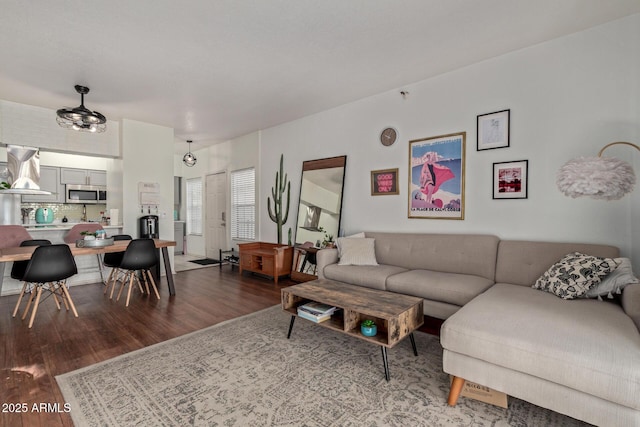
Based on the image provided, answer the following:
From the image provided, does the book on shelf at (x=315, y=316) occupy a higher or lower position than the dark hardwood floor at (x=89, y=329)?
higher

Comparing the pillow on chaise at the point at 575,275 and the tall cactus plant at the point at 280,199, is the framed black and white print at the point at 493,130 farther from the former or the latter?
the tall cactus plant at the point at 280,199

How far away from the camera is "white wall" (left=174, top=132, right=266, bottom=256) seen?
626cm

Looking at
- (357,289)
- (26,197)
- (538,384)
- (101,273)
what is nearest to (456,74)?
(357,289)

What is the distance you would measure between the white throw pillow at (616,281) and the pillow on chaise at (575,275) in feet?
0.10

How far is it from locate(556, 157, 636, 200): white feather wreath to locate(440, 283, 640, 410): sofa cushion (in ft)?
2.70

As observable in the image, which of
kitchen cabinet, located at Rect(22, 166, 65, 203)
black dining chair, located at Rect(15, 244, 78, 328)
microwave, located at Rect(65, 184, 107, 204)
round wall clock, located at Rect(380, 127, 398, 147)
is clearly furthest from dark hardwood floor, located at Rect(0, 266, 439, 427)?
kitchen cabinet, located at Rect(22, 166, 65, 203)

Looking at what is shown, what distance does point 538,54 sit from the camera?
2998mm

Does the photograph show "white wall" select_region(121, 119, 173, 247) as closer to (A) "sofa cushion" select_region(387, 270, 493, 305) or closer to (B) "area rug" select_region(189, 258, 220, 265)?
(B) "area rug" select_region(189, 258, 220, 265)

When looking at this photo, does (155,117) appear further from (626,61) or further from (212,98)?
(626,61)

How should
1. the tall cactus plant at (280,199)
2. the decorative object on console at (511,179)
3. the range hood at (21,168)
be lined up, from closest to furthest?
1. the decorative object on console at (511,179)
2. the range hood at (21,168)
3. the tall cactus plant at (280,199)

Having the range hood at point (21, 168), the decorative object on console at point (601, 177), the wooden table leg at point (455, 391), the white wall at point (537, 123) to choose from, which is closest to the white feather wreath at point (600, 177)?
the decorative object on console at point (601, 177)

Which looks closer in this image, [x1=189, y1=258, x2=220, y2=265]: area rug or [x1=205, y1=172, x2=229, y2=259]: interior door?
[x1=189, y1=258, x2=220, y2=265]: area rug

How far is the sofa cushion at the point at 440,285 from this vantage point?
2702 millimetres

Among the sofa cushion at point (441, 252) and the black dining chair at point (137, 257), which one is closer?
the sofa cushion at point (441, 252)
